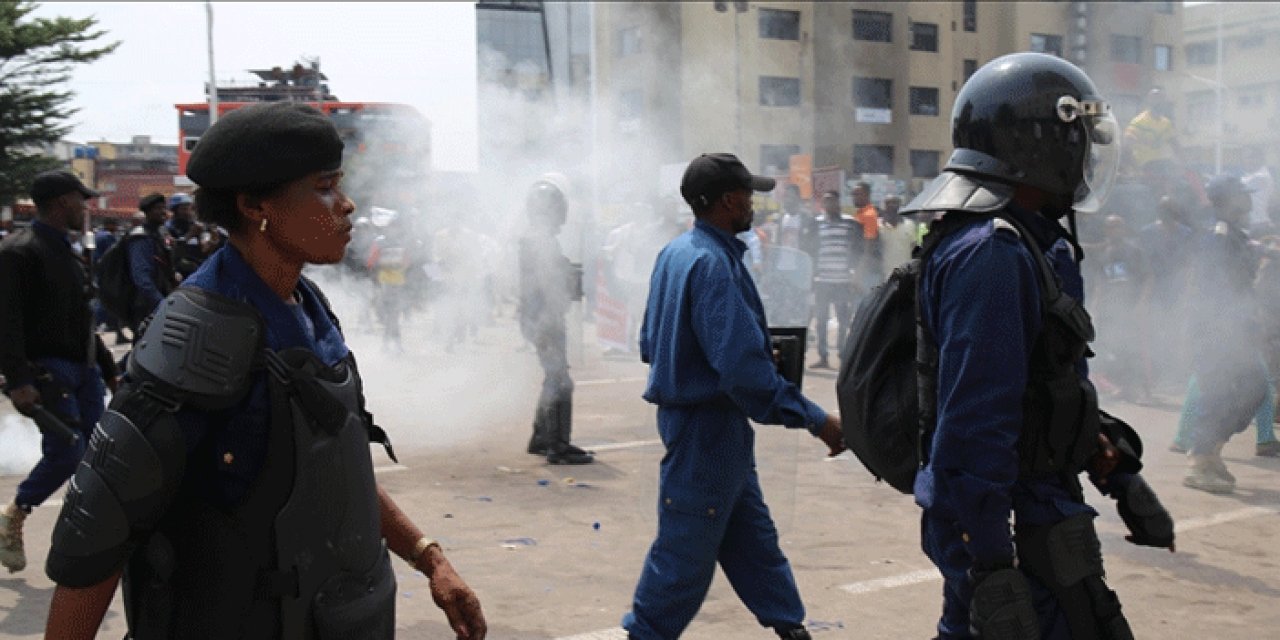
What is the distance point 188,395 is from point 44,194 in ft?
13.7

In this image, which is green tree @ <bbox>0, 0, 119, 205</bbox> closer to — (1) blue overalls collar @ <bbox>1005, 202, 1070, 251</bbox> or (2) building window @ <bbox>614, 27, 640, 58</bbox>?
(2) building window @ <bbox>614, 27, 640, 58</bbox>

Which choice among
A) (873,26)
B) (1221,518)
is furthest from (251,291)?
(873,26)

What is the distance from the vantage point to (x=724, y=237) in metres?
3.93

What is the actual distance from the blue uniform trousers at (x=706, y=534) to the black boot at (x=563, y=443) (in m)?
4.02

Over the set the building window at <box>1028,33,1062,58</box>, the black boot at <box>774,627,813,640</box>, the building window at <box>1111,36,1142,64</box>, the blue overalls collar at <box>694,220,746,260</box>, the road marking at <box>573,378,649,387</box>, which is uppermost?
the building window at <box>1028,33,1062,58</box>

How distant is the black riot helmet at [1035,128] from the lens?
2.53m

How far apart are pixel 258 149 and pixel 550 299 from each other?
5972 millimetres

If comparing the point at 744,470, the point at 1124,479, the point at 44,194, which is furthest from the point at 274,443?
the point at 44,194

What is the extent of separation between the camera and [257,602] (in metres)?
1.85

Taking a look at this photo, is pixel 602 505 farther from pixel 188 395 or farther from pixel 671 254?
pixel 188 395

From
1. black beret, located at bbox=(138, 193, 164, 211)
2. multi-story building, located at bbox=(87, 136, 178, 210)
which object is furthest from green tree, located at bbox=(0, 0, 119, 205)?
black beret, located at bbox=(138, 193, 164, 211)

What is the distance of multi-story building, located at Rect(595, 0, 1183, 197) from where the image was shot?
18531 millimetres

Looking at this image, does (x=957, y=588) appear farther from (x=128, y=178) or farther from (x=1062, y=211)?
(x=128, y=178)

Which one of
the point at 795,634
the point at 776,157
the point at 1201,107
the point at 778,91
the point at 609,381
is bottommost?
the point at 609,381
